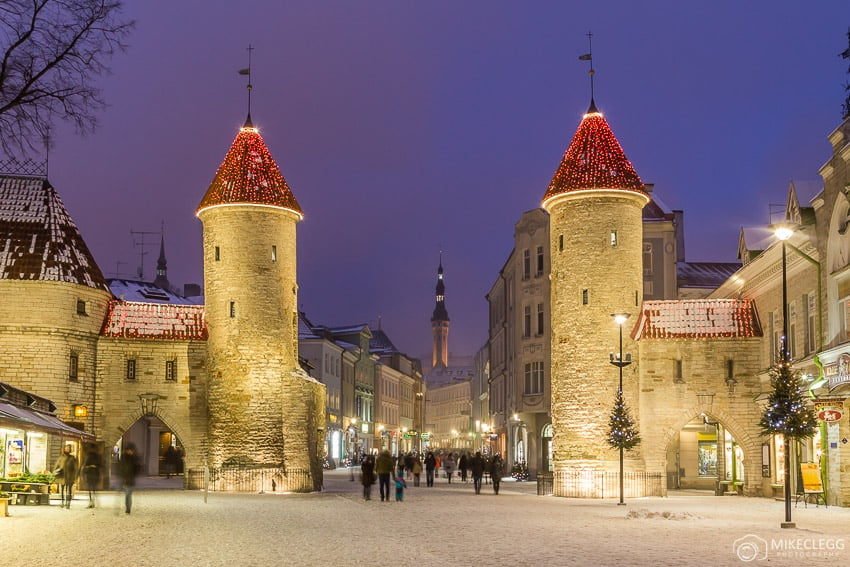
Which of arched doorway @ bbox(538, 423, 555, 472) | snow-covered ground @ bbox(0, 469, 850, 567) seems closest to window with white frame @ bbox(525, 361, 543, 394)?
arched doorway @ bbox(538, 423, 555, 472)

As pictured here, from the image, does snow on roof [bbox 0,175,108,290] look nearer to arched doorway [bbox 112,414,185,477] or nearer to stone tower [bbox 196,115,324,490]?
stone tower [bbox 196,115,324,490]

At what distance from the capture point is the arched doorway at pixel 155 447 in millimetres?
56906

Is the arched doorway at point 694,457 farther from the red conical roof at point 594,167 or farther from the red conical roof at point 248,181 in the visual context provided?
the red conical roof at point 248,181

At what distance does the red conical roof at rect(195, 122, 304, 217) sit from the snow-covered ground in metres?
13.4

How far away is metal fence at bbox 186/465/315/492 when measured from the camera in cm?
4091

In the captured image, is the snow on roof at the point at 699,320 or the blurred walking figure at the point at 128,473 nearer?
the blurred walking figure at the point at 128,473

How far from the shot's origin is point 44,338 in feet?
128

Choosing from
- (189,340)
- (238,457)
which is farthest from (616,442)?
(189,340)

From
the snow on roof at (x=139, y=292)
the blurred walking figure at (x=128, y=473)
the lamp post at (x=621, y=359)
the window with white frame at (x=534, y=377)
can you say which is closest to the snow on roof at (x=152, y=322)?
the blurred walking figure at (x=128, y=473)

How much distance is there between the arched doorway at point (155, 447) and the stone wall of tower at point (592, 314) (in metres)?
24.4

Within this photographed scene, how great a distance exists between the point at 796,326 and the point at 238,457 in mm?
20339

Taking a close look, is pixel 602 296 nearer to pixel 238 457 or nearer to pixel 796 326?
pixel 796 326

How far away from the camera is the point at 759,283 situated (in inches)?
1527

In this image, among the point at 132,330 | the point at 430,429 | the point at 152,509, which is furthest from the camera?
the point at 430,429
